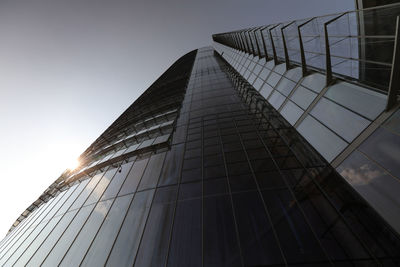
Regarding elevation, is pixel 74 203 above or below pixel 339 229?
above

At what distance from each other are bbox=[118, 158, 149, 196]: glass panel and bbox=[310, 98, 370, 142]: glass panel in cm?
1088

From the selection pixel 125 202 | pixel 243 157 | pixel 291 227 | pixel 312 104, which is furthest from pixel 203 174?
pixel 312 104

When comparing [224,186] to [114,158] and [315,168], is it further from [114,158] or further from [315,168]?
[114,158]

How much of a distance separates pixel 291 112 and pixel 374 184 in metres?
7.17

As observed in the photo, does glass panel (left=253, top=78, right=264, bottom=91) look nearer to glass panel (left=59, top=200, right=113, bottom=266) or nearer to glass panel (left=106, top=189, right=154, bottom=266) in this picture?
glass panel (left=106, top=189, right=154, bottom=266)

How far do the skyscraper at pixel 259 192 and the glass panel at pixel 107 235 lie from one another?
5 centimetres

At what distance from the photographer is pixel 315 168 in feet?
32.7

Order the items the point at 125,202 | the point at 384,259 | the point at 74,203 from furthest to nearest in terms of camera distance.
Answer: the point at 74,203, the point at 125,202, the point at 384,259

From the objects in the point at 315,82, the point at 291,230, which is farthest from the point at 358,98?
the point at 291,230

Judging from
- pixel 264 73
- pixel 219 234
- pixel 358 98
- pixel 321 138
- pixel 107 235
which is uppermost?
pixel 358 98

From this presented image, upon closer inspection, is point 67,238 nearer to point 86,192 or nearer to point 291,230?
point 86,192

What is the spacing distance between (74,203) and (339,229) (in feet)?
48.1

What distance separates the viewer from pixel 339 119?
31.7 ft

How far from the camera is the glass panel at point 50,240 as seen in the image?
10550 mm
